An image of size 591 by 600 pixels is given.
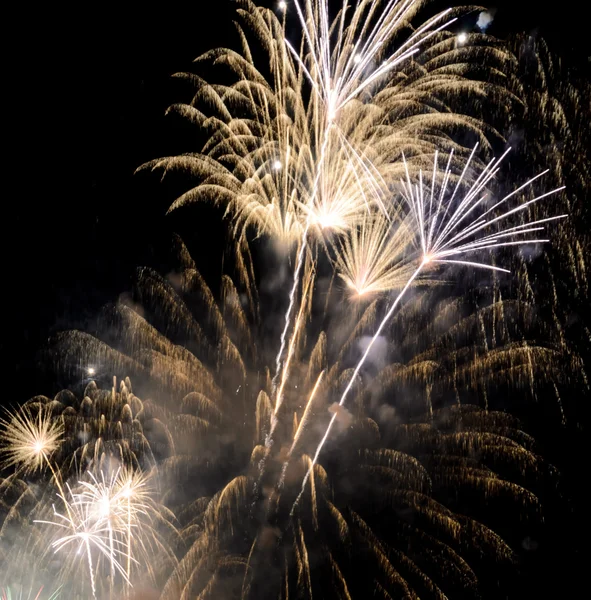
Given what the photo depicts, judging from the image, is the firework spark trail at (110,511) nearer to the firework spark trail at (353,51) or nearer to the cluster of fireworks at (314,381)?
the cluster of fireworks at (314,381)

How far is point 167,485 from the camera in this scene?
993cm

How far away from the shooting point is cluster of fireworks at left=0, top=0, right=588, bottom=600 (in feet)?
30.0

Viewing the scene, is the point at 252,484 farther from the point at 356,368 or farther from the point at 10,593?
the point at 10,593

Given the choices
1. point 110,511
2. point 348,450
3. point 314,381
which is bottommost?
point 110,511

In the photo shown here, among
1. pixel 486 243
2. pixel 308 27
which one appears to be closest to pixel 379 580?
pixel 486 243

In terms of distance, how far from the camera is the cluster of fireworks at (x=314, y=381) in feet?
30.0

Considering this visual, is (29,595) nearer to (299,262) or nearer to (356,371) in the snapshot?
(356,371)

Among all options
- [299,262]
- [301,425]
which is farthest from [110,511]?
[299,262]

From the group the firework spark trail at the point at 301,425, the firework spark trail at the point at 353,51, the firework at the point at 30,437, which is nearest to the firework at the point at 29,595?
the firework at the point at 30,437

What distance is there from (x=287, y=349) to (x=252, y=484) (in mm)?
2548

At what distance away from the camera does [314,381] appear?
33.1ft

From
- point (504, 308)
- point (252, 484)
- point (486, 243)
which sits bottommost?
point (252, 484)

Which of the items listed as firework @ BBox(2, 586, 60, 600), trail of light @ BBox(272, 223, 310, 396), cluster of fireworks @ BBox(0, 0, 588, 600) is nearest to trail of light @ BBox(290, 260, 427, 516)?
cluster of fireworks @ BBox(0, 0, 588, 600)

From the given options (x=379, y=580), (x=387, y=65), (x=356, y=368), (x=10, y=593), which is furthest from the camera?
(x=10, y=593)
